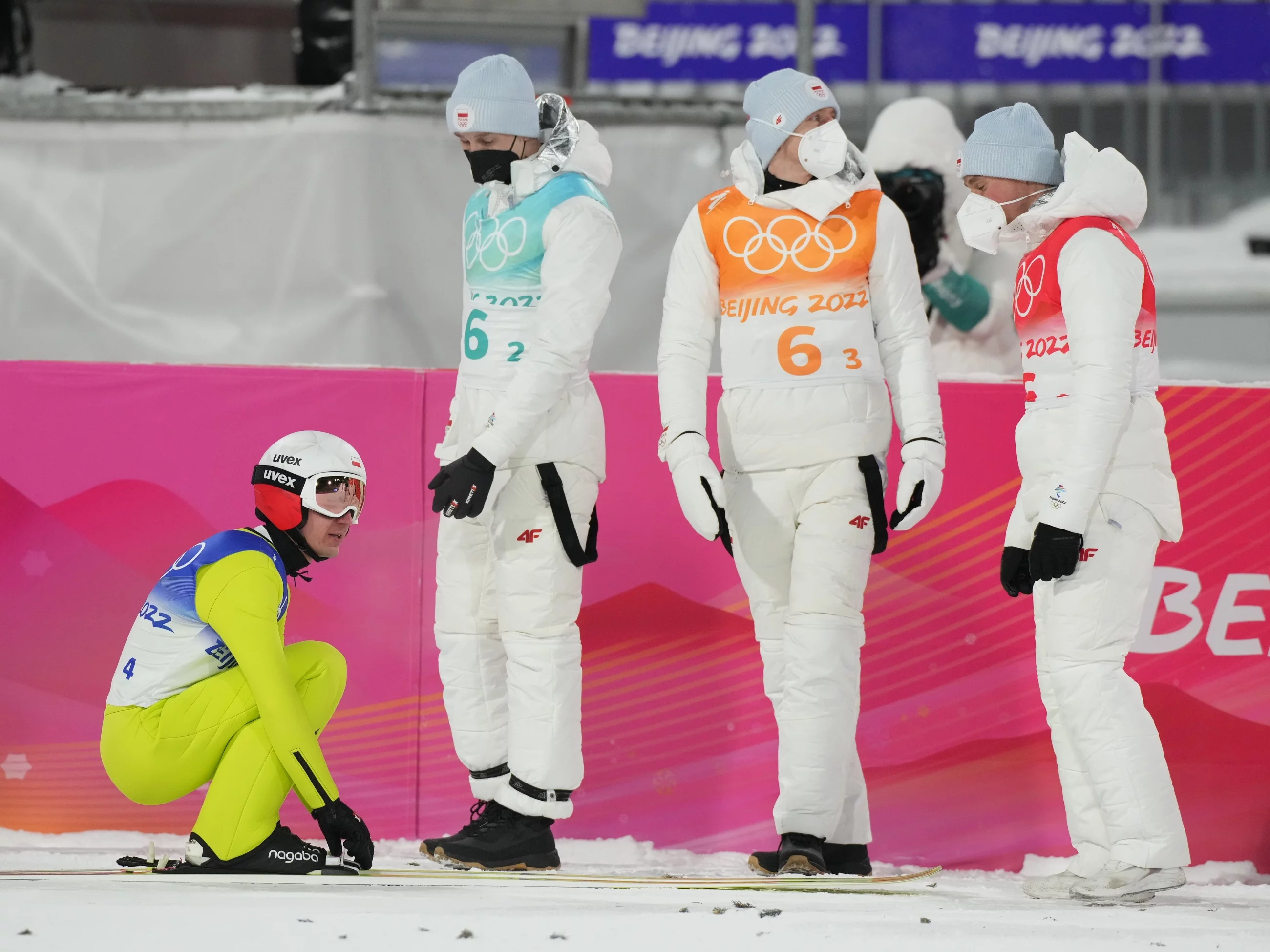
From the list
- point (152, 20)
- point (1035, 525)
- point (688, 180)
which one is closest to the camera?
point (1035, 525)

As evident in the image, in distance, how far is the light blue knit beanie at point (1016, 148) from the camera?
360cm

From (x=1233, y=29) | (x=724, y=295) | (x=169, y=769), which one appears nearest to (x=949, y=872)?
(x=724, y=295)

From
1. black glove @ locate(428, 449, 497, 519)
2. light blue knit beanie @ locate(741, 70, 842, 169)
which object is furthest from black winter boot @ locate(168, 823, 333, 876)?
light blue knit beanie @ locate(741, 70, 842, 169)

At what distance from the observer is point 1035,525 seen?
346cm

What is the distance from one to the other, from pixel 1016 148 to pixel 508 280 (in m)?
1.26

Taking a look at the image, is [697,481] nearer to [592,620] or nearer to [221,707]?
[592,620]

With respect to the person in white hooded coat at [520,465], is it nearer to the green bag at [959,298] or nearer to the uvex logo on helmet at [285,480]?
the uvex logo on helmet at [285,480]

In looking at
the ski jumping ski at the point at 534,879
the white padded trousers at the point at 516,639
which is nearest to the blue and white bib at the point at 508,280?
the white padded trousers at the point at 516,639

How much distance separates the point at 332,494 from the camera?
3471mm

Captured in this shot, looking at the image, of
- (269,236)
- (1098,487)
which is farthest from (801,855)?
(269,236)

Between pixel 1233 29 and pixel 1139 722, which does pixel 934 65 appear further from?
pixel 1139 722

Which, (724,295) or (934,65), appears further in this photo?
(934,65)

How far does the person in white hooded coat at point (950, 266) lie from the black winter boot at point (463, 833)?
2.29 meters

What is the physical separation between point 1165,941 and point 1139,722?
566mm
